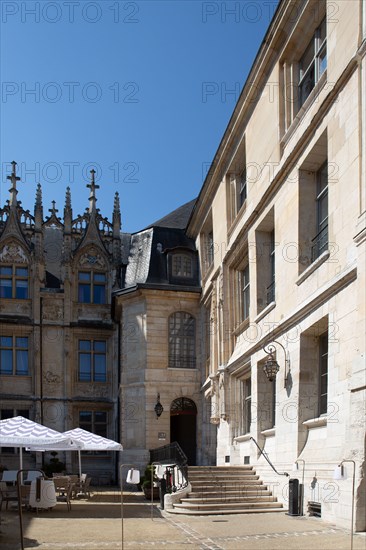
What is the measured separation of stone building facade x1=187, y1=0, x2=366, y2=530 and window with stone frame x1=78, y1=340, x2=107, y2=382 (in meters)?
8.28

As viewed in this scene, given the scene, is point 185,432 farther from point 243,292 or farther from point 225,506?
point 225,506

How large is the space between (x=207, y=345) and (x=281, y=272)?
10.7 metres

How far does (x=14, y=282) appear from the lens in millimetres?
31078

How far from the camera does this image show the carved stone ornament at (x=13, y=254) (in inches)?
1230

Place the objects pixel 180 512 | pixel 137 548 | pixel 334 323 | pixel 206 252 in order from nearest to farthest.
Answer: pixel 137 548
pixel 334 323
pixel 180 512
pixel 206 252

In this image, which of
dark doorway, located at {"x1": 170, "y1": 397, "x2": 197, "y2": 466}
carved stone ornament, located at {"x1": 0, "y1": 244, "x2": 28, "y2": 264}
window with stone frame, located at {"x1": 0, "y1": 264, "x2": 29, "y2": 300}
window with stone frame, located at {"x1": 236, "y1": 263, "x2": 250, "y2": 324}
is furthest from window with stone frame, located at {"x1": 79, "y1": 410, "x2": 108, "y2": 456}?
window with stone frame, located at {"x1": 236, "y1": 263, "x2": 250, "y2": 324}

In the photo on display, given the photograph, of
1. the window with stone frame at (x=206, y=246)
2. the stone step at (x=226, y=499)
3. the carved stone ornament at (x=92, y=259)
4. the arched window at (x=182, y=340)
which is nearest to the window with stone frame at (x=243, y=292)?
the window with stone frame at (x=206, y=246)

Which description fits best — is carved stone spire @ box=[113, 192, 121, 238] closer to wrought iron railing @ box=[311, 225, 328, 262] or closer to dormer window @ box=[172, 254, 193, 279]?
dormer window @ box=[172, 254, 193, 279]

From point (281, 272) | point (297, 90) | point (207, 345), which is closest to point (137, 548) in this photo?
point (281, 272)

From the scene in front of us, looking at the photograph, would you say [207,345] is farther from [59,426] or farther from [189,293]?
[59,426]

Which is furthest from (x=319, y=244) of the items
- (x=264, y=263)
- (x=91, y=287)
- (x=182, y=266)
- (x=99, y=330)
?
(x=91, y=287)

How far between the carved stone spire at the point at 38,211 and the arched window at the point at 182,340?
8078 millimetres

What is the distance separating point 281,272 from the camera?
17.5 meters

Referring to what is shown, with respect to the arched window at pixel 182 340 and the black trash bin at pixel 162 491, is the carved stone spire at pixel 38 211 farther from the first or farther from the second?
the black trash bin at pixel 162 491
